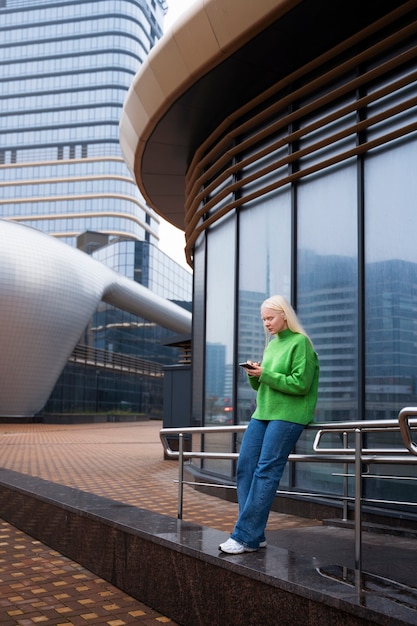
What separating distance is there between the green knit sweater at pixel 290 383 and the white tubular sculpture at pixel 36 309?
3426 cm

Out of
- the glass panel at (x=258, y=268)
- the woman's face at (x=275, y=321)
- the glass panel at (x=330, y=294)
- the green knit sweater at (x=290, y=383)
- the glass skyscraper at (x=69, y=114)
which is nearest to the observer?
the green knit sweater at (x=290, y=383)

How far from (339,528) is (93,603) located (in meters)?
2.33

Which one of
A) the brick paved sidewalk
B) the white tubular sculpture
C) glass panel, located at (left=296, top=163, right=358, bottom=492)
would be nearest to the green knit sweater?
the brick paved sidewalk

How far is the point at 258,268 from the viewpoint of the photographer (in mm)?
9266

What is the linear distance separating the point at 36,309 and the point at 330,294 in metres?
32.1

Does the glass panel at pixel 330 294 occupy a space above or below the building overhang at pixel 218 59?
below

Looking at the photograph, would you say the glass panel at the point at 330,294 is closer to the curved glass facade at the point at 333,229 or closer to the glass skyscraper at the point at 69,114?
the curved glass facade at the point at 333,229

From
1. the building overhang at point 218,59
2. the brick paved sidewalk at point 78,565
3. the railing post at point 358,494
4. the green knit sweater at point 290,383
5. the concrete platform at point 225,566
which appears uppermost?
the building overhang at point 218,59

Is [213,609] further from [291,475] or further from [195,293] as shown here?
[195,293]

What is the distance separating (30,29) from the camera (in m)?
124

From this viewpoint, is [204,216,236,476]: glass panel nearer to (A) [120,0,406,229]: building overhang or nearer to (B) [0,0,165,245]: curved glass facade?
(A) [120,0,406,229]: building overhang

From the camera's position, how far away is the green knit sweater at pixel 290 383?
4.10m

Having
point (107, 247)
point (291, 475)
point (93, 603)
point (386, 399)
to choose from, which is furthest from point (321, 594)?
point (107, 247)

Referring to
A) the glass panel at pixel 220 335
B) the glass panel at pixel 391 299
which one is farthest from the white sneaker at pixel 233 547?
the glass panel at pixel 220 335
